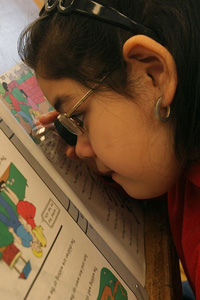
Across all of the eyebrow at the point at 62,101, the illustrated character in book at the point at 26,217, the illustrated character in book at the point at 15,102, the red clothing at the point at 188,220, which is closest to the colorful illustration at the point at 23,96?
the illustrated character in book at the point at 15,102

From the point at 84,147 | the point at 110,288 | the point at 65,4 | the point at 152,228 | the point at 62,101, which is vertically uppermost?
the point at 65,4

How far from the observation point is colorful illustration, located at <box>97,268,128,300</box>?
0.47m

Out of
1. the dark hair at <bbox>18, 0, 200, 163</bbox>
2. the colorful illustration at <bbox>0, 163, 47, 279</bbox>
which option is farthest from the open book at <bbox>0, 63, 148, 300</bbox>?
the dark hair at <bbox>18, 0, 200, 163</bbox>

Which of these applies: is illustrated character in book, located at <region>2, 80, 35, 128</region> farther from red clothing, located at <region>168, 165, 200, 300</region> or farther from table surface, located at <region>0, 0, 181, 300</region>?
red clothing, located at <region>168, 165, 200, 300</region>

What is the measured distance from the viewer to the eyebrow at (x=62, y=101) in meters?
0.53

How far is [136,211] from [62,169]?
0.74ft

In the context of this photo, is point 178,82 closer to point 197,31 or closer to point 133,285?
point 197,31

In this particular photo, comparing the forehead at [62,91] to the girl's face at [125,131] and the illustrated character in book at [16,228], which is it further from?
the illustrated character in book at [16,228]

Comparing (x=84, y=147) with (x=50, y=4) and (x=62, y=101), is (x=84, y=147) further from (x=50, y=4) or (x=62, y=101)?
(x=50, y=4)

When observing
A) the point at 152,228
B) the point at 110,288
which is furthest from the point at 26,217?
the point at 152,228

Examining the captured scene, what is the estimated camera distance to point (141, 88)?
19.3 inches

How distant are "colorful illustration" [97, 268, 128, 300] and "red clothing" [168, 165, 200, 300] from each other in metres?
0.12

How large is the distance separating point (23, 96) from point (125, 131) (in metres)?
0.26

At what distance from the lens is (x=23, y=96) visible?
67 cm
